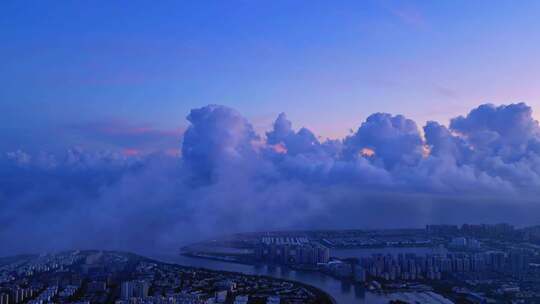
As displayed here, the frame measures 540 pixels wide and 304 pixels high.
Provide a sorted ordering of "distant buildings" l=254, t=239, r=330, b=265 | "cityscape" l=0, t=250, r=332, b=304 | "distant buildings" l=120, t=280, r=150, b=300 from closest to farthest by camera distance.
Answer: "cityscape" l=0, t=250, r=332, b=304, "distant buildings" l=120, t=280, r=150, b=300, "distant buildings" l=254, t=239, r=330, b=265

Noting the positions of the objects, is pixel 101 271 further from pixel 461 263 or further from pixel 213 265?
pixel 461 263

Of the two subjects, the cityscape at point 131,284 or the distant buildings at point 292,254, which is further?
the distant buildings at point 292,254

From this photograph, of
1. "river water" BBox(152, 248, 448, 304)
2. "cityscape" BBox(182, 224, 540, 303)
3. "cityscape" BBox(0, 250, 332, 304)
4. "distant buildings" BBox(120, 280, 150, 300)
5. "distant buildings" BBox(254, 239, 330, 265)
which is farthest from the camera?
"distant buildings" BBox(254, 239, 330, 265)

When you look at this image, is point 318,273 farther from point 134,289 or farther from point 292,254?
point 134,289

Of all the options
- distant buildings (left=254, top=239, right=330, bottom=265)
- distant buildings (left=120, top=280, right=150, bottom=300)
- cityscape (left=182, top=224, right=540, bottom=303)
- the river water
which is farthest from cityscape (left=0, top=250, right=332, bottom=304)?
distant buildings (left=254, top=239, right=330, bottom=265)

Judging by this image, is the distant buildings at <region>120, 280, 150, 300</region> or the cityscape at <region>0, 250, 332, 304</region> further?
the distant buildings at <region>120, 280, 150, 300</region>

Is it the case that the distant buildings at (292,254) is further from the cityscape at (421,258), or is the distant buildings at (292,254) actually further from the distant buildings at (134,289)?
the distant buildings at (134,289)

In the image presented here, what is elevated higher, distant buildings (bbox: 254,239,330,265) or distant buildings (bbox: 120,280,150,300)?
distant buildings (bbox: 254,239,330,265)

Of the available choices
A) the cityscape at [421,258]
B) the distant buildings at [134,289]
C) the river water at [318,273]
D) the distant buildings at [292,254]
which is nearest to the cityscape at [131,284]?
the distant buildings at [134,289]

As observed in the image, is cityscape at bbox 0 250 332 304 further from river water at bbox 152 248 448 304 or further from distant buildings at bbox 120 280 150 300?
river water at bbox 152 248 448 304
